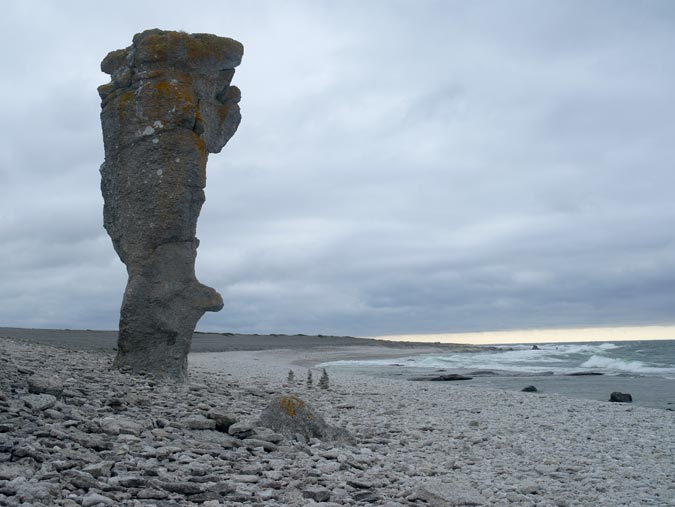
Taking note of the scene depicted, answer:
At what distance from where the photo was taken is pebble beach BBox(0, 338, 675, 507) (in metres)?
5.78

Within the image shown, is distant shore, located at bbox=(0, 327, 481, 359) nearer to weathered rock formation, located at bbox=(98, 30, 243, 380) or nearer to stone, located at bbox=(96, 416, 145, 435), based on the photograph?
weathered rock formation, located at bbox=(98, 30, 243, 380)


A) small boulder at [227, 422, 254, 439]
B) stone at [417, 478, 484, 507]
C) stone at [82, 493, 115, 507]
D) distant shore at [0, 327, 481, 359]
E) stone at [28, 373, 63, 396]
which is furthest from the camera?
distant shore at [0, 327, 481, 359]

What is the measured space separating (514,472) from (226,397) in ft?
19.9

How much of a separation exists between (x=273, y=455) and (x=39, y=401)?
299cm

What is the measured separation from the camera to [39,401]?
770 cm

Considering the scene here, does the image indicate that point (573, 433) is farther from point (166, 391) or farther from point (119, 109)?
point (119, 109)

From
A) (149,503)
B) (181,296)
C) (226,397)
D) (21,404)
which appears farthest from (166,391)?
(149,503)

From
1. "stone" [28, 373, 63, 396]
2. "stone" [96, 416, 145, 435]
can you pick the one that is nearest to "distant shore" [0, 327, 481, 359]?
"stone" [28, 373, 63, 396]

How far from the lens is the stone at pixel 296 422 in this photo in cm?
876

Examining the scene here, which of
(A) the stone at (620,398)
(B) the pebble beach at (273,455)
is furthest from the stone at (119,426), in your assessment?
(A) the stone at (620,398)

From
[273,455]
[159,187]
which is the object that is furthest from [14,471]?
[159,187]

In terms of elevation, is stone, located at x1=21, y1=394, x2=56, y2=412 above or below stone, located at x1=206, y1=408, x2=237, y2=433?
above

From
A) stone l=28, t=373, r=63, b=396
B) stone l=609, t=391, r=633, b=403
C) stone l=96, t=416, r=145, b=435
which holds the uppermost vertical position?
stone l=28, t=373, r=63, b=396

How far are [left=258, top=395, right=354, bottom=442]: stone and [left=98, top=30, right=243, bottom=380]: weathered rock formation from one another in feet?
16.5
